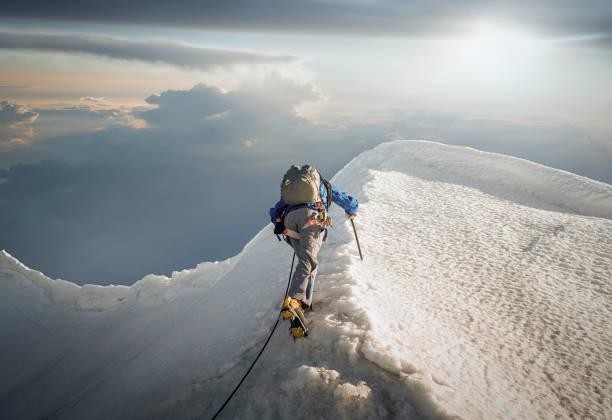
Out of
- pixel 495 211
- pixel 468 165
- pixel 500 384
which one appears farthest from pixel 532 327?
pixel 468 165

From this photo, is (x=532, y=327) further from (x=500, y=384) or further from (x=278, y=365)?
(x=278, y=365)

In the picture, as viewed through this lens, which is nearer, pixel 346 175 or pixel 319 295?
pixel 319 295

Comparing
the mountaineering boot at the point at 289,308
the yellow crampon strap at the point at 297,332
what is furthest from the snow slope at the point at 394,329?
the mountaineering boot at the point at 289,308

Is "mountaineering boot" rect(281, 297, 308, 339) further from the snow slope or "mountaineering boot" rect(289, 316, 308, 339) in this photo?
the snow slope

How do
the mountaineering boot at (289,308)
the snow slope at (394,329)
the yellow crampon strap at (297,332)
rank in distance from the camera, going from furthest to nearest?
the yellow crampon strap at (297,332) → the mountaineering boot at (289,308) → the snow slope at (394,329)

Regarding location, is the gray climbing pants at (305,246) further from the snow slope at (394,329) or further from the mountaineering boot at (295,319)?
the snow slope at (394,329)

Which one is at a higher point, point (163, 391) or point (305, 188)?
point (305, 188)
